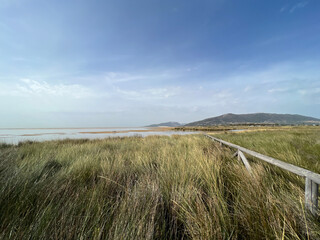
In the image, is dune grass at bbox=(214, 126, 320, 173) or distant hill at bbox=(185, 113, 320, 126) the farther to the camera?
distant hill at bbox=(185, 113, 320, 126)

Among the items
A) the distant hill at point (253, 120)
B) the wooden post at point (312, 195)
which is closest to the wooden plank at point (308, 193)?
the wooden post at point (312, 195)

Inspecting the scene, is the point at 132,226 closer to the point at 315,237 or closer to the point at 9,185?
the point at 315,237

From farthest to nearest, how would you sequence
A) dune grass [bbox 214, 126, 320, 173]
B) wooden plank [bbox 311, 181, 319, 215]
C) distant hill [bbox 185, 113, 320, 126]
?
distant hill [bbox 185, 113, 320, 126], dune grass [bbox 214, 126, 320, 173], wooden plank [bbox 311, 181, 319, 215]

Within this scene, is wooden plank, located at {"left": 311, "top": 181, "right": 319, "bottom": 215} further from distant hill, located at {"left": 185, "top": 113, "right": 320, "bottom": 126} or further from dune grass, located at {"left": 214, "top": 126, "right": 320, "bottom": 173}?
distant hill, located at {"left": 185, "top": 113, "right": 320, "bottom": 126}

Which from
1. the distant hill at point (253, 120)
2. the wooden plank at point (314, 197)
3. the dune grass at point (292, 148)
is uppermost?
the distant hill at point (253, 120)

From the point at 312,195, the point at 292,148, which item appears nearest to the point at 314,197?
the point at 312,195

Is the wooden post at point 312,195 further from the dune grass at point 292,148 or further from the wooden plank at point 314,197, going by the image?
the dune grass at point 292,148

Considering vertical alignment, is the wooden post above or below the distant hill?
below

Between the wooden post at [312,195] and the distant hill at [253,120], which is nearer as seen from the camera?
the wooden post at [312,195]

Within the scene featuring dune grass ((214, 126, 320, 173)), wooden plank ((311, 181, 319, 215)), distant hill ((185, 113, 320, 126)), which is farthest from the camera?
distant hill ((185, 113, 320, 126))

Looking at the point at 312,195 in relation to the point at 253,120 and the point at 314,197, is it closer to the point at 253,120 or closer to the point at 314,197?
the point at 314,197

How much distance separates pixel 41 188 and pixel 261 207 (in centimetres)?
309

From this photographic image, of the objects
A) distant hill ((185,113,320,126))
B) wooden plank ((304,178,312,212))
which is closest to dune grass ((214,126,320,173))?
wooden plank ((304,178,312,212))

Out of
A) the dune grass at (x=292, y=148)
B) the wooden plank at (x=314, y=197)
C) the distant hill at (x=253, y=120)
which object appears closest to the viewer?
the wooden plank at (x=314, y=197)
